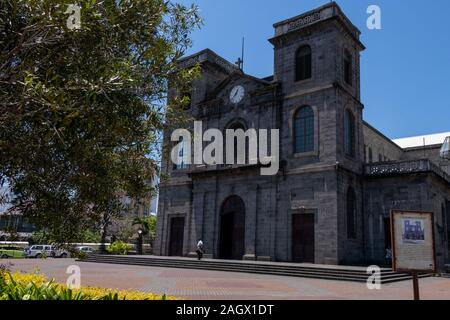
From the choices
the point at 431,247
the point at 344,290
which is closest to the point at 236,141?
the point at 344,290

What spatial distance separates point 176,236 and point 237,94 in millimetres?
12527

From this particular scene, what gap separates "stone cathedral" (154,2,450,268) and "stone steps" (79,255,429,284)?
144 inches

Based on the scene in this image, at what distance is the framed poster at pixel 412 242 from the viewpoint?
8.36 meters

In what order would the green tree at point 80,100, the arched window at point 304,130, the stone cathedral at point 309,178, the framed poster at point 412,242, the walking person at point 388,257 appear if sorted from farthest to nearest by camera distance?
the arched window at point 304,130, the stone cathedral at point 309,178, the walking person at point 388,257, the framed poster at point 412,242, the green tree at point 80,100

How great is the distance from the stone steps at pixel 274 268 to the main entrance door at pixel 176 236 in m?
4.16

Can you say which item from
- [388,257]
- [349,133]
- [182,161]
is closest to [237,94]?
[182,161]

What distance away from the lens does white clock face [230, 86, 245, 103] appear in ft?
107

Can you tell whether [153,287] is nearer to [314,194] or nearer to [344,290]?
[344,290]

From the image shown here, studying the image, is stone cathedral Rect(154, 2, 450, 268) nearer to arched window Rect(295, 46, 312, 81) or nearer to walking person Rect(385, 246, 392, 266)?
arched window Rect(295, 46, 312, 81)

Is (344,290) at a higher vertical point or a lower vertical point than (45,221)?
lower

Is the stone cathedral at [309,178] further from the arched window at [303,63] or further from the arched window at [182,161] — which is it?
the arched window at [182,161]

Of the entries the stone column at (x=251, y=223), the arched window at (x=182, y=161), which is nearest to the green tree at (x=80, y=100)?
the stone column at (x=251, y=223)
